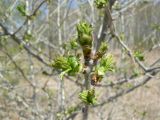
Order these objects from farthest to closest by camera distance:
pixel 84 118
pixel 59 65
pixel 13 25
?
1. pixel 13 25
2. pixel 59 65
3. pixel 84 118

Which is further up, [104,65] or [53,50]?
[53,50]

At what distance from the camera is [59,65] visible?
111cm

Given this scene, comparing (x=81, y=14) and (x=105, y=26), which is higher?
(x=81, y=14)

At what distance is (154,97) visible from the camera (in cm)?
1030

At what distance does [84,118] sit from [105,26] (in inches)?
19.9

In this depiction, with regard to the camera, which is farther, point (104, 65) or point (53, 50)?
point (53, 50)

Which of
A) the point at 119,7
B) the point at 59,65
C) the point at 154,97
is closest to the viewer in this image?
the point at 59,65

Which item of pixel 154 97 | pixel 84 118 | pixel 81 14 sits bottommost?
pixel 154 97

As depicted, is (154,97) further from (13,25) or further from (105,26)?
(105,26)

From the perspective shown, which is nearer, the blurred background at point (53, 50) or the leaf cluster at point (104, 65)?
the leaf cluster at point (104, 65)

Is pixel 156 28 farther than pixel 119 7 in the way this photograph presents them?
Yes

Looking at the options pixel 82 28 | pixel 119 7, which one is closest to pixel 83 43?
pixel 82 28

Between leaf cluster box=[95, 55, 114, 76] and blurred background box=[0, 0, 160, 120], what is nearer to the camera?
leaf cluster box=[95, 55, 114, 76]

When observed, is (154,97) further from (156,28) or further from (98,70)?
(98,70)
